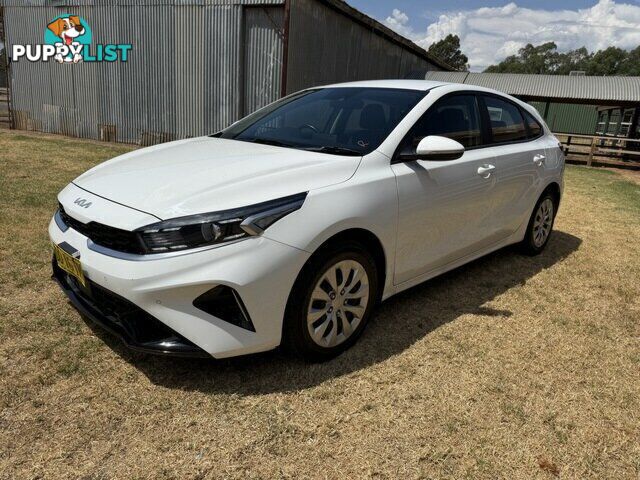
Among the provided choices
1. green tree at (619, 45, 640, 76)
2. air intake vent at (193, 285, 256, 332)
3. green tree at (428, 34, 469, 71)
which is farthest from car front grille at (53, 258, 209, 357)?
green tree at (619, 45, 640, 76)

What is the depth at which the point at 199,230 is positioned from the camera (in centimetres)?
229

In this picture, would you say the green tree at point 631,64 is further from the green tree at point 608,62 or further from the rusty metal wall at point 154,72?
the rusty metal wall at point 154,72

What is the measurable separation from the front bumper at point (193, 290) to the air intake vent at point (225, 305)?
0.07ft

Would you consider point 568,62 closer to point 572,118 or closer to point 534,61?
point 534,61

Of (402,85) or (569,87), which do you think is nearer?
(402,85)

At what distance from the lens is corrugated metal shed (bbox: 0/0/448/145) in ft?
36.1

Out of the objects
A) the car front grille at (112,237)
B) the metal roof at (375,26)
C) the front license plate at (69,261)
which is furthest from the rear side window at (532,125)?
the metal roof at (375,26)

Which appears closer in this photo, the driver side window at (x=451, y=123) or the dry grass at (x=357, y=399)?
the dry grass at (x=357, y=399)

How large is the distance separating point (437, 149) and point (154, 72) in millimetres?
11003

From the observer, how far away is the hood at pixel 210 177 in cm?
241

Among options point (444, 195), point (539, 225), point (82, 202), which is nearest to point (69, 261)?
point (82, 202)

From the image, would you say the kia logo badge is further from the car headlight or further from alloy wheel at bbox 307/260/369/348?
alloy wheel at bbox 307/260/369/348

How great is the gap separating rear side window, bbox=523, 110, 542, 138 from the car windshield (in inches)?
67.1

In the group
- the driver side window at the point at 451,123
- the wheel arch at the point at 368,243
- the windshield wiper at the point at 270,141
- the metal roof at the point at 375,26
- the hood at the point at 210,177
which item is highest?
the metal roof at the point at 375,26
